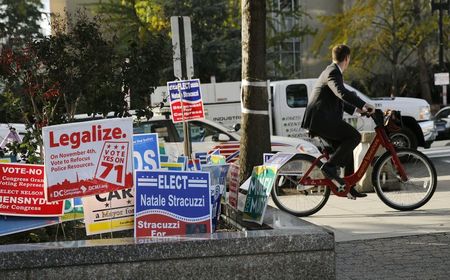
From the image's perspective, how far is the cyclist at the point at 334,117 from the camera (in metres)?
7.60

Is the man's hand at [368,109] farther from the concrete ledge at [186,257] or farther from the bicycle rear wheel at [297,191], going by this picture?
the concrete ledge at [186,257]

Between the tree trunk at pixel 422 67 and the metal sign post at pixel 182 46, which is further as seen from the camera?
the tree trunk at pixel 422 67

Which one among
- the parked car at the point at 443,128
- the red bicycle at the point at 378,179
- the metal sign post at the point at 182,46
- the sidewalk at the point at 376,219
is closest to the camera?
the sidewalk at the point at 376,219

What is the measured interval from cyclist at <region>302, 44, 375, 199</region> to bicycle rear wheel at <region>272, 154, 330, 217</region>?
0.97 ft

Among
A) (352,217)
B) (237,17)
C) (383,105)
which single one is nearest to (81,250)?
(352,217)

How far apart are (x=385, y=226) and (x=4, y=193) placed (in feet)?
14.0

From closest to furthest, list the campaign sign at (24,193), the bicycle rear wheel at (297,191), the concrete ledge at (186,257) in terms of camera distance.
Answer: the concrete ledge at (186,257) → the campaign sign at (24,193) → the bicycle rear wheel at (297,191)

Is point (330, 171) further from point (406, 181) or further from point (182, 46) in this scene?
point (182, 46)

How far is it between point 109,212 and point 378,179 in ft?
13.6

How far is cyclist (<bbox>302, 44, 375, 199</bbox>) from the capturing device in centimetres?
760

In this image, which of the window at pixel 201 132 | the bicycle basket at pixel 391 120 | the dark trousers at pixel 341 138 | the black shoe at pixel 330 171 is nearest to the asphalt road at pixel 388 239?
the black shoe at pixel 330 171

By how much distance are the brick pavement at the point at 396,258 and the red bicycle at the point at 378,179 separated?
1183 mm

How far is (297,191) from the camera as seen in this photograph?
805 cm

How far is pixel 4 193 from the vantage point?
4.60m
